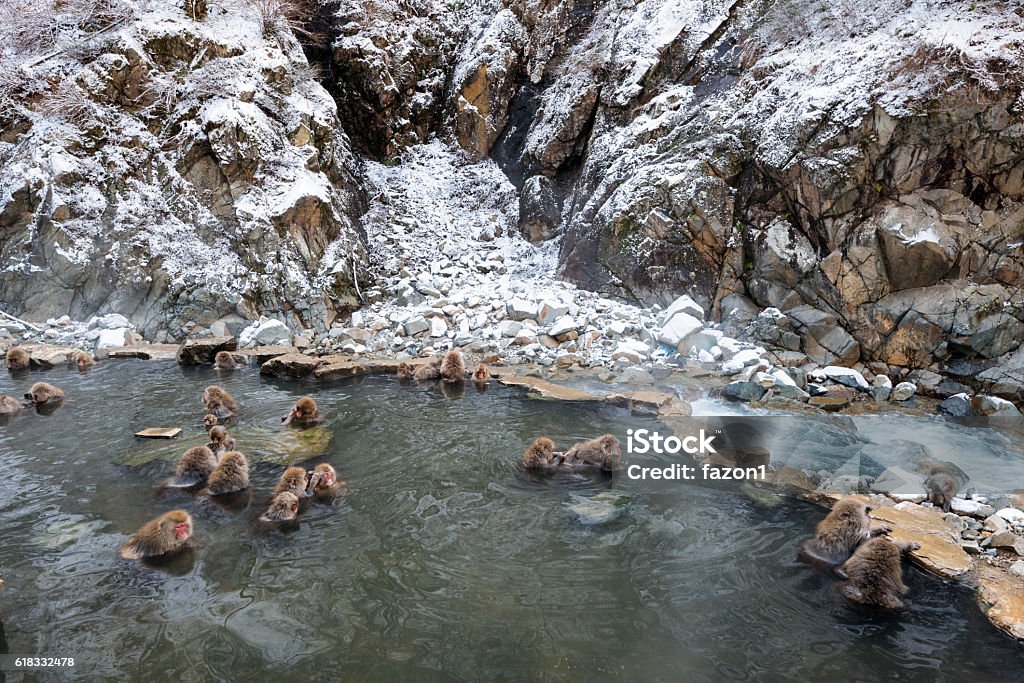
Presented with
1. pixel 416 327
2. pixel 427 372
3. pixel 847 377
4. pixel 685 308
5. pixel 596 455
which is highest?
pixel 685 308

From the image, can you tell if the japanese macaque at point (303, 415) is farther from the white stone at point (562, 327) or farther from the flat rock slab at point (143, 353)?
the flat rock slab at point (143, 353)

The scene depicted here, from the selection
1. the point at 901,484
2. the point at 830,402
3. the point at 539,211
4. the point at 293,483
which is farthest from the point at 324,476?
the point at 539,211

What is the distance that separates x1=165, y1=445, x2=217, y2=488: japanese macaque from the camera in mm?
6000

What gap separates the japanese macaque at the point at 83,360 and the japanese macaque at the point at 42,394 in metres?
2.63

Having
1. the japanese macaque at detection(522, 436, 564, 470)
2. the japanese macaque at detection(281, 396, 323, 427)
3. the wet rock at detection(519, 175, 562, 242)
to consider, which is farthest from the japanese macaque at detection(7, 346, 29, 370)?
the wet rock at detection(519, 175, 562, 242)

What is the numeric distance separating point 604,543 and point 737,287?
931 centimetres

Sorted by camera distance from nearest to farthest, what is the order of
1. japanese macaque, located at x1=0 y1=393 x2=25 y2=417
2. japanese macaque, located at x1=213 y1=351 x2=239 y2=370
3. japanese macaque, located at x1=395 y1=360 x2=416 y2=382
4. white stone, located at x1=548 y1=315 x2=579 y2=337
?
1. japanese macaque, located at x1=0 y1=393 x2=25 y2=417
2. japanese macaque, located at x1=395 y1=360 x2=416 y2=382
3. japanese macaque, located at x1=213 y1=351 x2=239 y2=370
4. white stone, located at x1=548 y1=315 x2=579 y2=337

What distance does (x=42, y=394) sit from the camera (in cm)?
887

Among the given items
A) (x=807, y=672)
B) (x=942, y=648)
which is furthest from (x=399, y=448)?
(x=942, y=648)

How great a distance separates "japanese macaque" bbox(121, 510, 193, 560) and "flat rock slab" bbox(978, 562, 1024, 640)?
6.43m

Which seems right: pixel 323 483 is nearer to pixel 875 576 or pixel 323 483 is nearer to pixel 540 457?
pixel 540 457

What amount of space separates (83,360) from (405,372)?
7.17 m

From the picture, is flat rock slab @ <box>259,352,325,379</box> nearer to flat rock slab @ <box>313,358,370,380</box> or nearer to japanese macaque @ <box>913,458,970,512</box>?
flat rock slab @ <box>313,358,370,380</box>

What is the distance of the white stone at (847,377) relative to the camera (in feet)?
32.2
